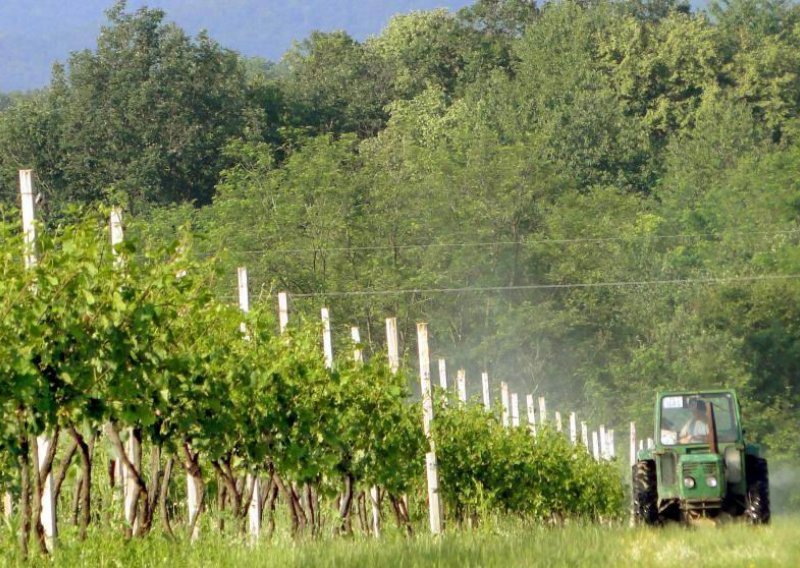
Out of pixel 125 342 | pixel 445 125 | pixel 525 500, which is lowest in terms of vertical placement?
pixel 525 500

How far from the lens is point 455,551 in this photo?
16.5 metres

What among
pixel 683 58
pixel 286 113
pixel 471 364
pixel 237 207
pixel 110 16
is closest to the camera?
pixel 237 207

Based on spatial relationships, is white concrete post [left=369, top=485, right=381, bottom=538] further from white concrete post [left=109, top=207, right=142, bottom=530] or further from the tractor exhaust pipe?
white concrete post [left=109, top=207, right=142, bottom=530]

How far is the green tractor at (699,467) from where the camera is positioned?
25.9 metres

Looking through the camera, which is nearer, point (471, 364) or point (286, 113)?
point (471, 364)

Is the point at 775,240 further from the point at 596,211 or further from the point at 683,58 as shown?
the point at 683,58

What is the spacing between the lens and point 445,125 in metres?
97.7

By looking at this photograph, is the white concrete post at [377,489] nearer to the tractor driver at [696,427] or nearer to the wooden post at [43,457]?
the tractor driver at [696,427]

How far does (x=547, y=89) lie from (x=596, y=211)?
19.3 meters

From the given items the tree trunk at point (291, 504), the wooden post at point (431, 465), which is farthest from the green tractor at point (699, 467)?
the tree trunk at point (291, 504)

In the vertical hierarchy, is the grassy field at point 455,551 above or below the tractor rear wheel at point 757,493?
above

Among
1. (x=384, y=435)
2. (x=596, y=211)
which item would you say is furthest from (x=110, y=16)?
(x=384, y=435)

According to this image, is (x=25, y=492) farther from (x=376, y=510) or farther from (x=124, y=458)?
(x=376, y=510)

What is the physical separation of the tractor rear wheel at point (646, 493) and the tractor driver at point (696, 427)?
1.99 ft
